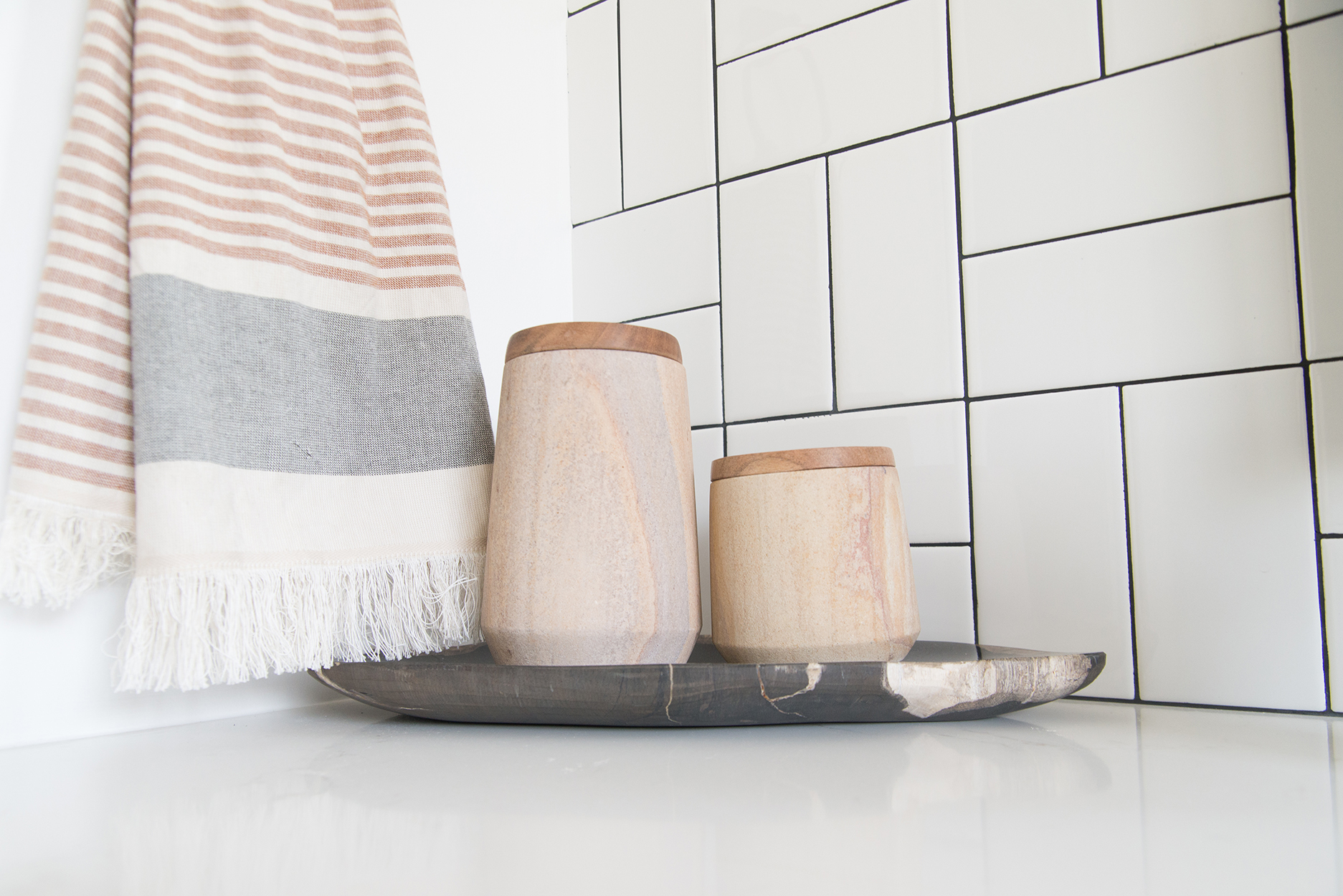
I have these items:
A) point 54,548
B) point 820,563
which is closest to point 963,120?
point 820,563

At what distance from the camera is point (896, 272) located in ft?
2.35

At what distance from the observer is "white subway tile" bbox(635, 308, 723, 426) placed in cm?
81

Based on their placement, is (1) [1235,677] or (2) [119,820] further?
(1) [1235,677]

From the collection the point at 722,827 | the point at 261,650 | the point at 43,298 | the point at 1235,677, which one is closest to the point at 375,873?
the point at 722,827

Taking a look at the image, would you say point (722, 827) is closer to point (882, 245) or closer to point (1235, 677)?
point (1235, 677)

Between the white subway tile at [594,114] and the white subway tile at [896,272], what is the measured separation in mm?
263

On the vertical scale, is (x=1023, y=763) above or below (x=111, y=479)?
below

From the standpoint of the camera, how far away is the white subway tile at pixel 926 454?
0.68 meters

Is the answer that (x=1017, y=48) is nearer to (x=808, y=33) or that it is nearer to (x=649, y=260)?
(x=808, y=33)

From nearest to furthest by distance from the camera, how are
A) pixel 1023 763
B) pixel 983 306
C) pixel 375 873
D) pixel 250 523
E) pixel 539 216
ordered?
pixel 375 873 < pixel 1023 763 < pixel 250 523 < pixel 983 306 < pixel 539 216

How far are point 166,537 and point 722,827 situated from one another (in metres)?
0.33

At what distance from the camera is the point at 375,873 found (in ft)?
0.93

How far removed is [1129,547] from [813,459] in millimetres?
257

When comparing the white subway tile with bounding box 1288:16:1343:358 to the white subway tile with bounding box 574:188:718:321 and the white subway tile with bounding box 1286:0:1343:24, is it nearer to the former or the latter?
the white subway tile with bounding box 1286:0:1343:24
